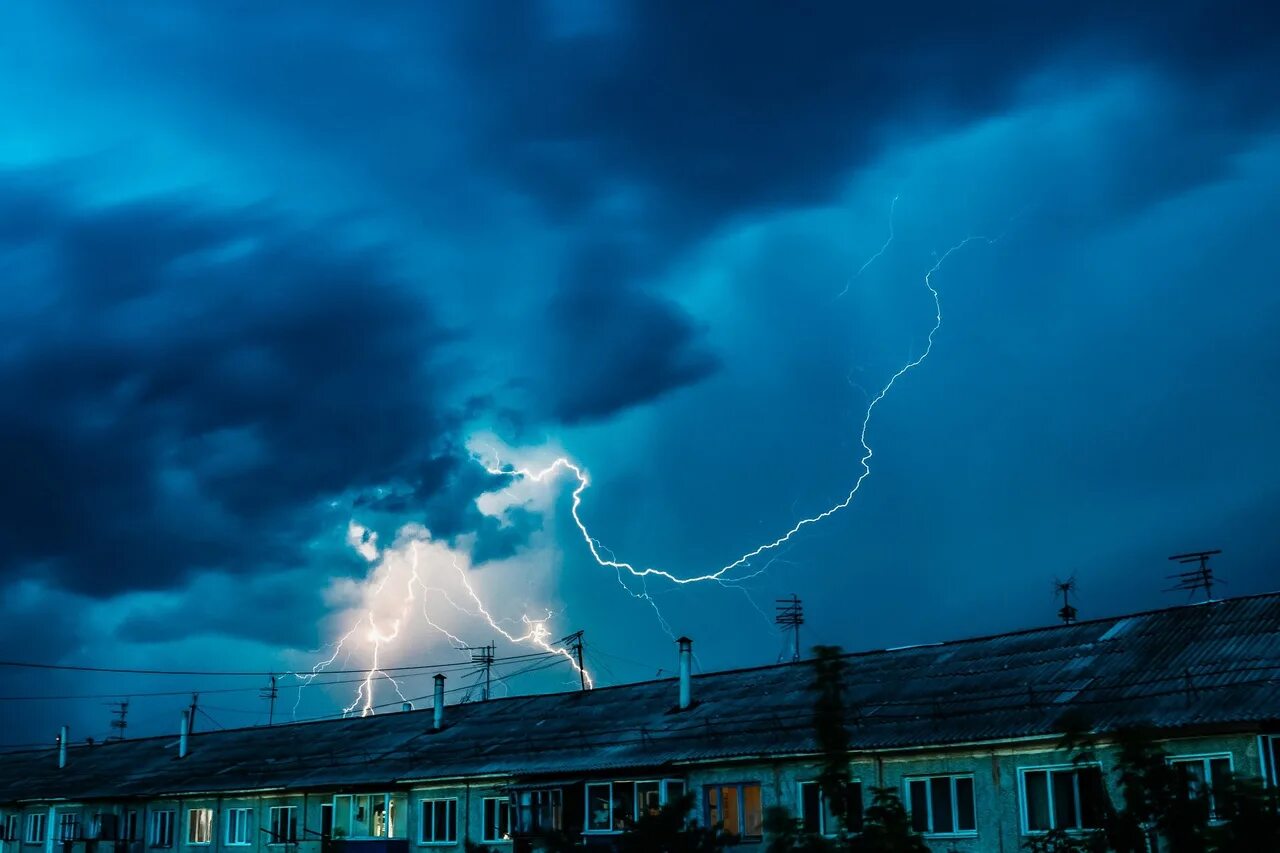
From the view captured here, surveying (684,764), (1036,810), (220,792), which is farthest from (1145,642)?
(220,792)

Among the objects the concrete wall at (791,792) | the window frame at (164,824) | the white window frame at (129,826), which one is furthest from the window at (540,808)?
the white window frame at (129,826)

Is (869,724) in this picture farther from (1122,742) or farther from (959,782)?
(1122,742)

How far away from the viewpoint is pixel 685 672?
Answer: 36.5 meters

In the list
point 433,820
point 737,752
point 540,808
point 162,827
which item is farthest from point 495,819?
point 162,827

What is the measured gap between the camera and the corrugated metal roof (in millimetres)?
24188

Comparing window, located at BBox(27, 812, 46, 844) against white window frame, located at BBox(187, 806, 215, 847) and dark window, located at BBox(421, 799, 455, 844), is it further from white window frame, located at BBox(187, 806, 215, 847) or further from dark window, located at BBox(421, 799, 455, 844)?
dark window, located at BBox(421, 799, 455, 844)

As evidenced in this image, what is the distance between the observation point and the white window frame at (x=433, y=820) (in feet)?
119

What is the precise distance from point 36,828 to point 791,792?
38.8 metres

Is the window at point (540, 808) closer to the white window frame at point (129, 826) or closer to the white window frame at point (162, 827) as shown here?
the white window frame at point (162, 827)

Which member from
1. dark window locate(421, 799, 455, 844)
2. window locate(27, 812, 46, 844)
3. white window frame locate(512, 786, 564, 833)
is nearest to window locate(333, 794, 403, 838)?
dark window locate(421, 799, 455, 844)

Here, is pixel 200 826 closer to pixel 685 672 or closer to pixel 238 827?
pixel 238 827

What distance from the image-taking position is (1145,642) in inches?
1069

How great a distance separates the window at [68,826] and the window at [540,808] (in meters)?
25.0

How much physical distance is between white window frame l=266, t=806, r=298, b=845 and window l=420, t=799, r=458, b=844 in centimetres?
616
